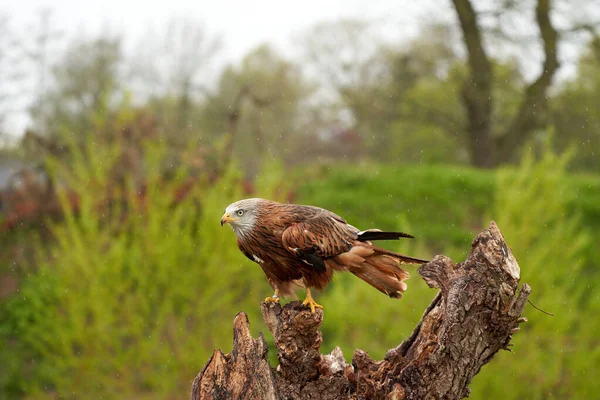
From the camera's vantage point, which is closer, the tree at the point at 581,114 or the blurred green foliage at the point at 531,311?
the blurred green foliage at the point at 531,311

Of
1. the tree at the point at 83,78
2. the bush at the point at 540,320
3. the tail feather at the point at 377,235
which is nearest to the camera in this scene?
the tail feather at the point at 377,235

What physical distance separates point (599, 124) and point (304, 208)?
18587 mm

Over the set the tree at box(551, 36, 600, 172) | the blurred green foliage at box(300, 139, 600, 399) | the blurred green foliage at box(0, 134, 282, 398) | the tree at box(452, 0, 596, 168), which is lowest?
the blurred green foliage at box(0, 134, 282, 398)

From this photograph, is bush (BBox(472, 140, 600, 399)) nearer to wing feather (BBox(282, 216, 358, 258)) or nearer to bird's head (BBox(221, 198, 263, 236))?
wing feather (BBox(282, 216, 358, 258))

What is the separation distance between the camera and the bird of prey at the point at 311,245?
2980 millimetres

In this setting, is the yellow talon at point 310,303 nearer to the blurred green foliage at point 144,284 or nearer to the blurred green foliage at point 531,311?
the blurred green foliage at point 144,284

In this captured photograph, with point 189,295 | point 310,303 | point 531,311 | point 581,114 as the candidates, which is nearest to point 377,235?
point 310,303

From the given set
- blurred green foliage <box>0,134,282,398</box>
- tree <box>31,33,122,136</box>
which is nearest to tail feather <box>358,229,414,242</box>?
blurred green foliage <box>0,134,282,398</box>

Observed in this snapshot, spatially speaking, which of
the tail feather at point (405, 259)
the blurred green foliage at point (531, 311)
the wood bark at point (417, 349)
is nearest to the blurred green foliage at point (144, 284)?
the blurred green foliage at point (531, 311)

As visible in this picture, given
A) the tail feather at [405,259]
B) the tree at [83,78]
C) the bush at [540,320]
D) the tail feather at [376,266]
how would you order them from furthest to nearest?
the tree at [83,78]
the bush at [540,320]
the tail feather at [376,266]
the tail feather at [405,259]

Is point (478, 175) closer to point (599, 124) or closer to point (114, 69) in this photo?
point (599, 124)

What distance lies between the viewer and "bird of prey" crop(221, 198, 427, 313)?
2.98 meters

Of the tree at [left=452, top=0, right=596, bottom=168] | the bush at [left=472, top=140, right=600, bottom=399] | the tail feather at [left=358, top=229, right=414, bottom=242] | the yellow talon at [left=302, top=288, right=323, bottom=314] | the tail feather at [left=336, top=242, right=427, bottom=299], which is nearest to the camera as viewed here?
the tail feather at [left=358, top=229, right=414, bottom=242]

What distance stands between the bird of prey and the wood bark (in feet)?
0.66
